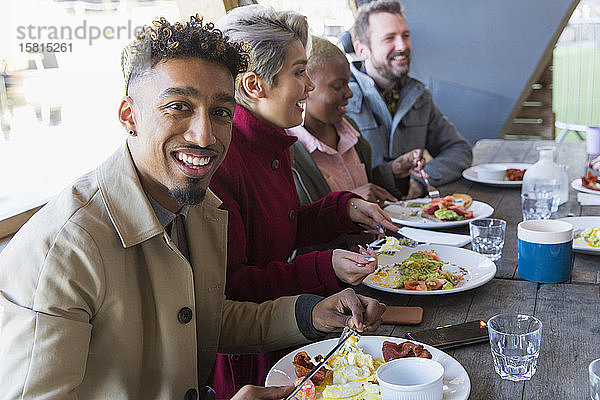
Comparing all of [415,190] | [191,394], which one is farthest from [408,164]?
[191,394]

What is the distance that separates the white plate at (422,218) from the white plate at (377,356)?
0.91 metres

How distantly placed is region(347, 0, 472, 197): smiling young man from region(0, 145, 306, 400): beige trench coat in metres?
1.90

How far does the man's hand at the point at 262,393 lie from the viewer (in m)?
A: 1.10

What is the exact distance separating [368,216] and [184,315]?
906mm

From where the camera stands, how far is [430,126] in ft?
11.2

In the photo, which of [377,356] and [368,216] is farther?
[368,216]

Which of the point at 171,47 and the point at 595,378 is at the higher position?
the point at 171,47

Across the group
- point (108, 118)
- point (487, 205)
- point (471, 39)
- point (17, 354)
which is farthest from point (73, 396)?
point (471, 39)

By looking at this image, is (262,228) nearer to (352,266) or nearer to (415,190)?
(352,266)

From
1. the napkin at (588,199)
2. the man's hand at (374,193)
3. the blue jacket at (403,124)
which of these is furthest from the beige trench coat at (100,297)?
the blue jacket at (403,124)

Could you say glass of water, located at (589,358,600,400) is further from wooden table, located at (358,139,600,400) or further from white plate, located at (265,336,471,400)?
white plate, located at (265,336,471,400)

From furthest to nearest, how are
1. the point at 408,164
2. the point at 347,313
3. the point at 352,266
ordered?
the point at 408,164 → the point at 352,266 → the point at 347,313

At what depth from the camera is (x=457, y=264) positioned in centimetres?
181

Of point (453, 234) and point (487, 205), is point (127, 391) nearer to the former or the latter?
point (453, 234)
